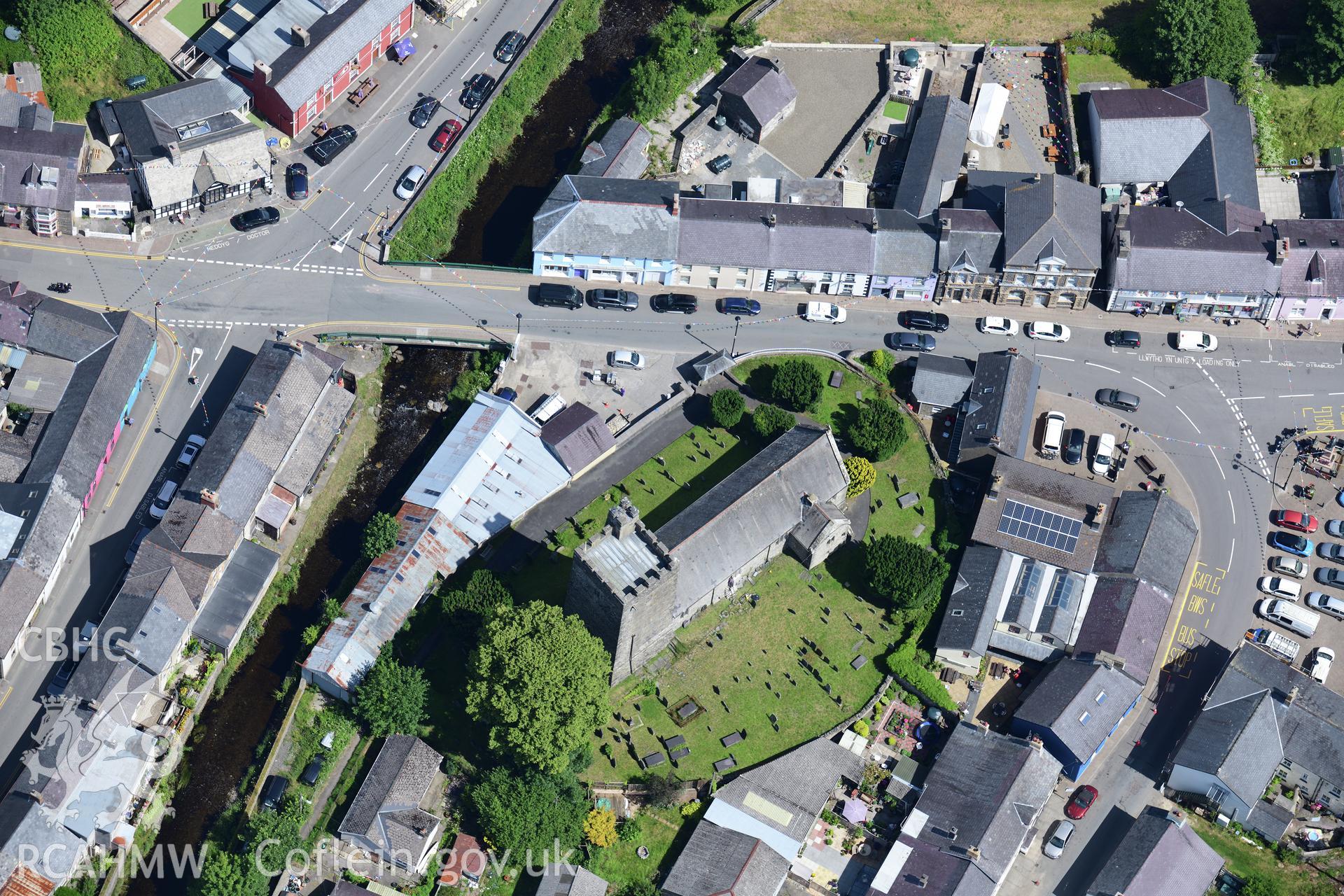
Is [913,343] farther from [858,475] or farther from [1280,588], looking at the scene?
[1280,588]

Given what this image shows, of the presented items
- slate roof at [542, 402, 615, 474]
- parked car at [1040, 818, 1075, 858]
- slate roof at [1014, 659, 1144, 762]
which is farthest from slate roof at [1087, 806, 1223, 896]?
slate roof at [542, 402, 615, 474]

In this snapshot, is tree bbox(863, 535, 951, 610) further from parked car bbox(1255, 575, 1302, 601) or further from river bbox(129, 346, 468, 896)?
river bbox(129, 346, 468, 896)

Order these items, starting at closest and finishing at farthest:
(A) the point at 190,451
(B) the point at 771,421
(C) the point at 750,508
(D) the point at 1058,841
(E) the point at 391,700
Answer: (E) the point at 391,700, (D) the point at 1058,841, (C) the point at 750,508, (A) the point at 190,451, (B) the point at 771,421

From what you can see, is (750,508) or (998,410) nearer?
(750,508)

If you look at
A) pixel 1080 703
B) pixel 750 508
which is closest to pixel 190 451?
pixel 750 508

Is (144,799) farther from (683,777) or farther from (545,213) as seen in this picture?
(545,213)
